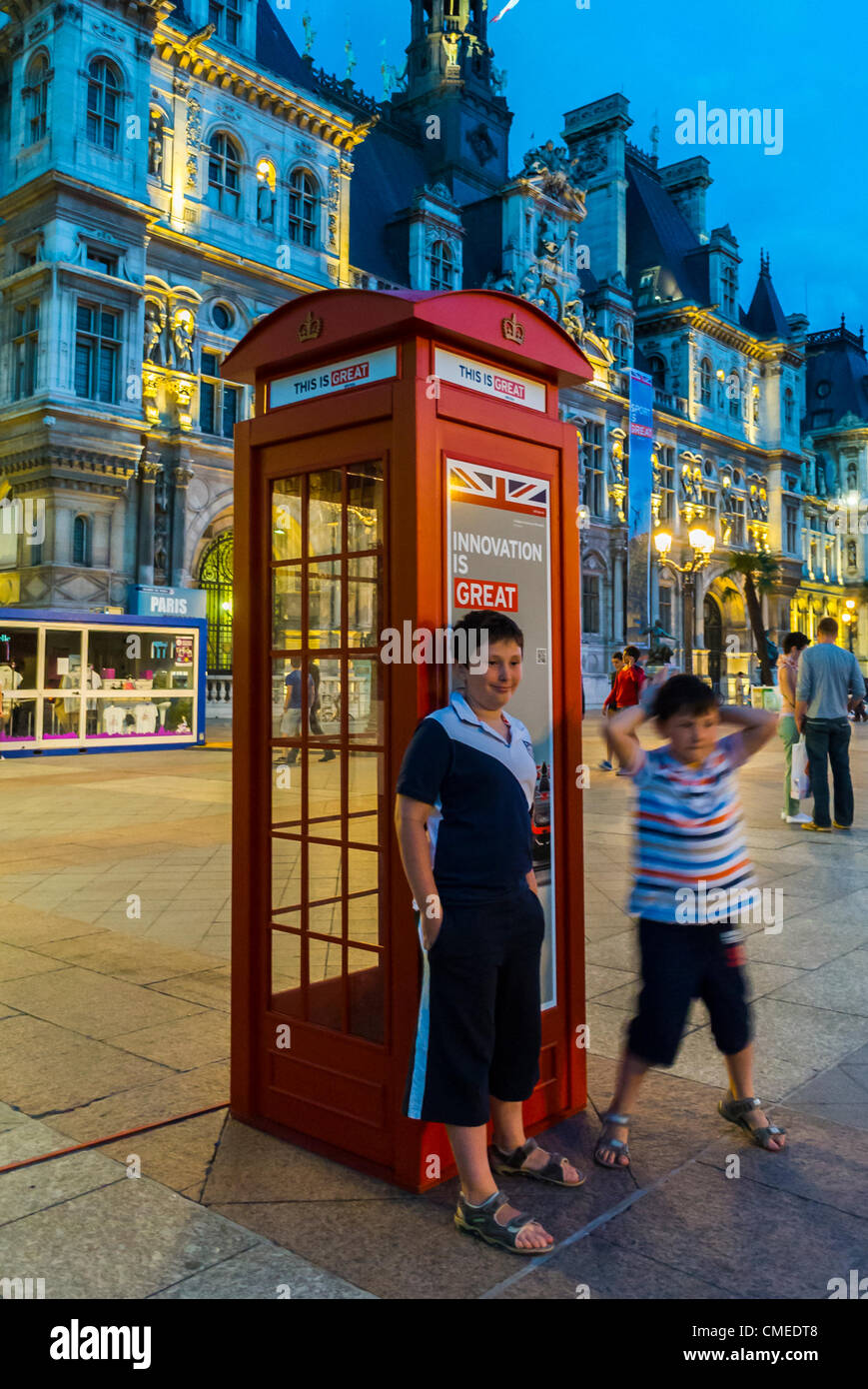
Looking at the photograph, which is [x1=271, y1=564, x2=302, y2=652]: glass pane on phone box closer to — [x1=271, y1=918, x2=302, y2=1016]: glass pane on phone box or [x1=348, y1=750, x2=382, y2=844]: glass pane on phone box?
[x1=348, y1=750, x2=382, y2=844]: glass pane on phone box

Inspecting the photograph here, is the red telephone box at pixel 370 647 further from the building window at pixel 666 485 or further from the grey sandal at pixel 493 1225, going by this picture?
the building window at pixel 666 485

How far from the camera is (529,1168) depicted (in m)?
3.32

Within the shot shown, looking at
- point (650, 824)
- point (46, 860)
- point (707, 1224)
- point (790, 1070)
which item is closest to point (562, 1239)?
point (707, 1224)

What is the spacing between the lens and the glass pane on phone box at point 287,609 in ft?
12.1

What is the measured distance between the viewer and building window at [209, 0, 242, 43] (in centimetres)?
2842

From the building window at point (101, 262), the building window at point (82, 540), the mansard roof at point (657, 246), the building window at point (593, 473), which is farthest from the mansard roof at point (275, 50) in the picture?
the mansard roof at point (657, 246)

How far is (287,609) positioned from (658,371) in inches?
1921

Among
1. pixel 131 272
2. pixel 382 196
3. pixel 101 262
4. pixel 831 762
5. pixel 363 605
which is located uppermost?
pixel 382 196

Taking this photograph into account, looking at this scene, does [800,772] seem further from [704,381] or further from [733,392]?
[733,392]

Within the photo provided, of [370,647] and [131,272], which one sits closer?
[370,647]

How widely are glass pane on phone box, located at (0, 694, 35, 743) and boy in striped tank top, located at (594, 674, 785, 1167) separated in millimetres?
17655

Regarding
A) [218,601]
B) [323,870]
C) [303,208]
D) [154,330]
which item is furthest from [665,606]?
[323,870]

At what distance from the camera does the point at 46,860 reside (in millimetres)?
8852
